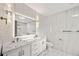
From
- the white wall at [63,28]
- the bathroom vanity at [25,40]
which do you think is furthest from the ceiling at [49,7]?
the bathroom vanity at [25,40]

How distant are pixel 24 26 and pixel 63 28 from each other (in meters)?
1.00

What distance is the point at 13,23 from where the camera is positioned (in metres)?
1.61

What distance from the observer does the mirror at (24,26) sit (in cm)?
166

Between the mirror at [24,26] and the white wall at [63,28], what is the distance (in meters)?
0.26

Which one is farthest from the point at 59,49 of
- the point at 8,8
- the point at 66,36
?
the point at 8,8

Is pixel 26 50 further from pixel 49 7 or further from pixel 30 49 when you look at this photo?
pixel 49 7


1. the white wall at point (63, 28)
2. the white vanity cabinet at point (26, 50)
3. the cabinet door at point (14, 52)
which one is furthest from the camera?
the white wall at point (63, 28)

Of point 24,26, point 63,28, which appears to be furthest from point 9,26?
point 63,28

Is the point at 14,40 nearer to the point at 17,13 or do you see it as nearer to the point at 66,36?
the point at 17,13

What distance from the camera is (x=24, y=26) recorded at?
1733 millimetres

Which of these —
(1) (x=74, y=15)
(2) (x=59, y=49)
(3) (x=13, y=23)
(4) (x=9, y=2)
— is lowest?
(2) (x=59, y=49)

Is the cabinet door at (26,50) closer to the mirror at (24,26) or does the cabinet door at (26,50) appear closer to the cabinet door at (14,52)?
the cabinet door at (14,52)

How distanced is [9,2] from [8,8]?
13cm

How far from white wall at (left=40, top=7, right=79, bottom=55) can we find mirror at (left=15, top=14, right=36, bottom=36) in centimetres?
26
